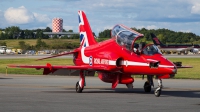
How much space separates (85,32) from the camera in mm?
28953

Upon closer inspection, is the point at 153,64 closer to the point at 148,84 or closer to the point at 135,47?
the point at 135,47

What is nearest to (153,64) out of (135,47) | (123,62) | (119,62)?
(135,47)

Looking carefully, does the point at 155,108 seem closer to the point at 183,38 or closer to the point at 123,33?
the point at 123,33

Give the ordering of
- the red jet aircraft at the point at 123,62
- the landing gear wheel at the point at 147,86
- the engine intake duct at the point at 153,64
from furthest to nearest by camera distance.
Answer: the landing gear wheel at the point at 147,86 → the red jet aircraft at the point at 123,62 → the engine intake duct at the point at 153,64

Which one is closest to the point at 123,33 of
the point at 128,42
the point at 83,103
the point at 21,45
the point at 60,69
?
the point at 128,42

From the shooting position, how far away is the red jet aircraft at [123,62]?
21.8m

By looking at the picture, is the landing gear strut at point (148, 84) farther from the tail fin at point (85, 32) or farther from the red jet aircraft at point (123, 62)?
the tail fin at point (85, 32)

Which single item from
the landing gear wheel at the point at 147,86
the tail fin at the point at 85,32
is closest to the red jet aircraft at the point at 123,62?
the landing gear wheel at the point at 147,86

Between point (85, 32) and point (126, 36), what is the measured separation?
17.9 feet

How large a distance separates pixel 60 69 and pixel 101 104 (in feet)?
23.9

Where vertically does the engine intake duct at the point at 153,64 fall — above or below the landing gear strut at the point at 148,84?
above

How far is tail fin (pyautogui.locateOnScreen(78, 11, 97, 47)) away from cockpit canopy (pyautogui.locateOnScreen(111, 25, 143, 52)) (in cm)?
345

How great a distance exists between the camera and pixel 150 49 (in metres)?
22.6

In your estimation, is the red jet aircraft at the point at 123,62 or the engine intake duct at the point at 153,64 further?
the red jet aircraft at the point at 123,62
